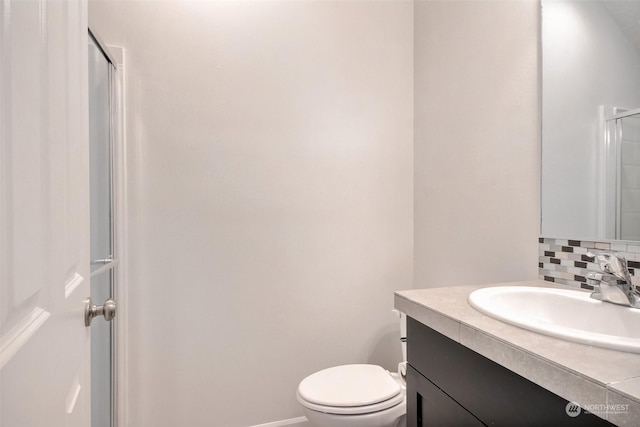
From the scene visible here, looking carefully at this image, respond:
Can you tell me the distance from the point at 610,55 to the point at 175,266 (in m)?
1.80

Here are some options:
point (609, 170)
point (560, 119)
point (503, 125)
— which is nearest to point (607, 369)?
point (609, 170)

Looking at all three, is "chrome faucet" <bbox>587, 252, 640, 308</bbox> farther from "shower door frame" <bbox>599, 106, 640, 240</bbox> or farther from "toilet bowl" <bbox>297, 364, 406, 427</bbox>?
A: "toilet bowl" <bbox>297, 364, 406, 427</bbox>

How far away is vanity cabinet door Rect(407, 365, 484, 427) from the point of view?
2.61 ft

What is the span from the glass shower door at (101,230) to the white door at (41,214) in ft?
1.58

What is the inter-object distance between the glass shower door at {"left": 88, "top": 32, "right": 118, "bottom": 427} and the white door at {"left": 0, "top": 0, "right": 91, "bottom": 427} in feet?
1.58

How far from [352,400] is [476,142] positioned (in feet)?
3.86

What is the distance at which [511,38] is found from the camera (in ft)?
4.31

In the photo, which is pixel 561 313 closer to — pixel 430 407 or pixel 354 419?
pixel 430 407

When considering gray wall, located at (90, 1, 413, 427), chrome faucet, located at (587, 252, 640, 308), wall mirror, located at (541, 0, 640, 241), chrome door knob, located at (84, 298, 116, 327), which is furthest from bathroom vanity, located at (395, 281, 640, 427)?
gray wall, located at (90, 1, 413, 427)

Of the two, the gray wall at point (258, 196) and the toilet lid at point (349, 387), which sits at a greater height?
the gray wall at point (258, 196)

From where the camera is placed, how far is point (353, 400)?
1.32m

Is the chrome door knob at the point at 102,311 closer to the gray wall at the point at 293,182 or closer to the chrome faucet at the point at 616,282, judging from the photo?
the gray wall at the point at 293,182

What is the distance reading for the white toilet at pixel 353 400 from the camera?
129 centimetres

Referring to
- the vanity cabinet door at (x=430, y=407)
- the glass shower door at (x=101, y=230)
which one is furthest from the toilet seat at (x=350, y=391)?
the glass shower door at (x=101, y=230)
